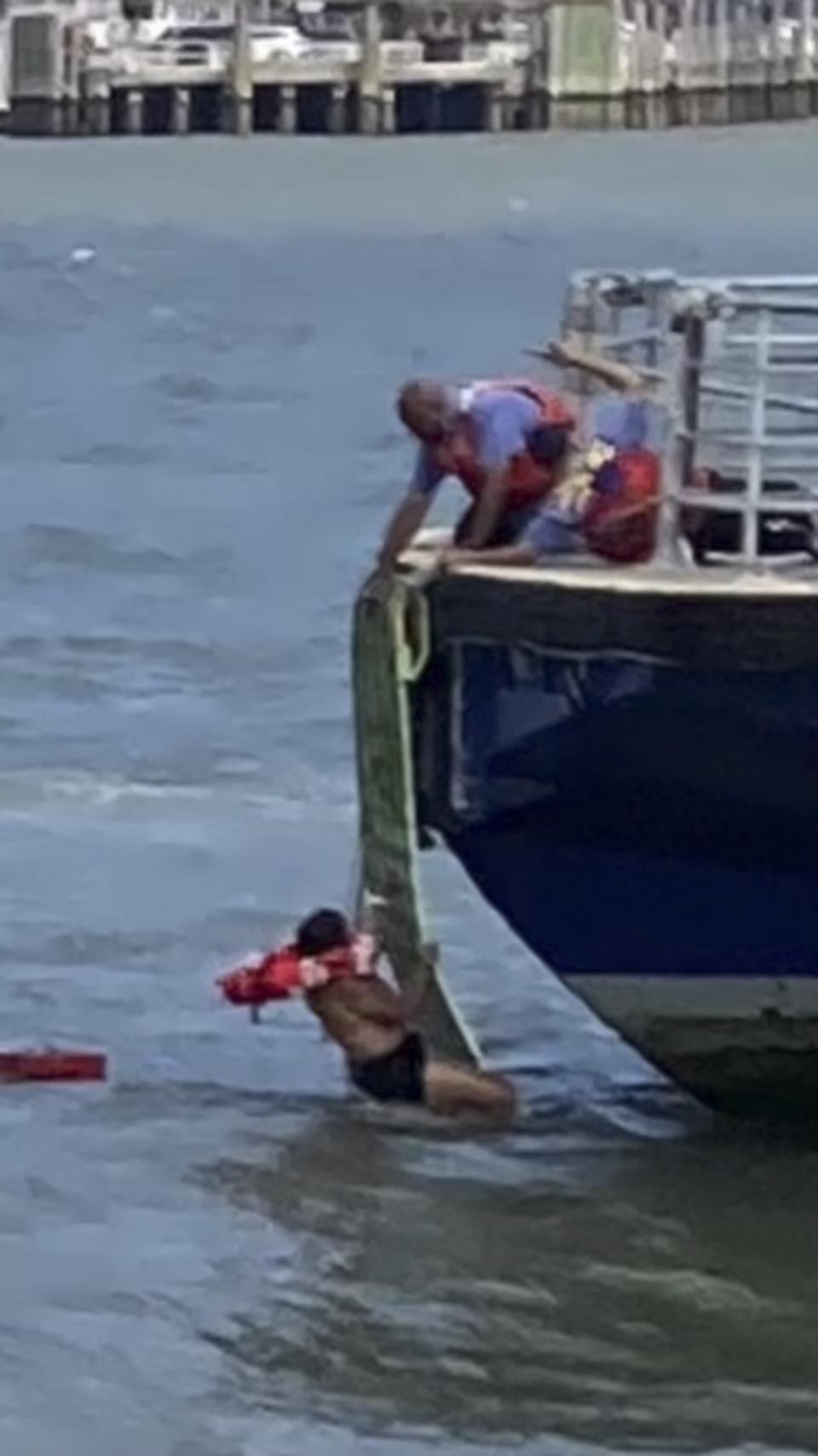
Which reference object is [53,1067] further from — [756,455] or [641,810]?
[756,455]

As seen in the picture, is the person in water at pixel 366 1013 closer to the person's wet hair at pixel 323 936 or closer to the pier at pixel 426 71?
the person's wet hair at pixel 323 936

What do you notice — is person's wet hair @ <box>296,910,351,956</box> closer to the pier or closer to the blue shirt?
the blue shirt

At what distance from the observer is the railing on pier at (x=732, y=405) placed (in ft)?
43.8

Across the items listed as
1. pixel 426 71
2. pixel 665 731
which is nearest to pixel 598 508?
pixel 665 731

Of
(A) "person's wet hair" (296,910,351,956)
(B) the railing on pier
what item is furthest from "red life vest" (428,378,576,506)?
(A) "person's wet hair" (296,910,351,956)

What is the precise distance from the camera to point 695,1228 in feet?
44.7

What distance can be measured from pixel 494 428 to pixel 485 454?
2.6 inches

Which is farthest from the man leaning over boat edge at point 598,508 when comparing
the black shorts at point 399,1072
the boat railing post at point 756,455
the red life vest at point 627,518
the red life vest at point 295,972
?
the black shorts at point 399,1072

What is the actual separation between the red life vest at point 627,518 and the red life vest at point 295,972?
54.9 inches

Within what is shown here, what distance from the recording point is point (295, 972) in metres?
14.4

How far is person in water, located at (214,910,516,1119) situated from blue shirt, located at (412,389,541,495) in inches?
51.1

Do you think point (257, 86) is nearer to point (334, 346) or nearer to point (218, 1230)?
point (334, 346)

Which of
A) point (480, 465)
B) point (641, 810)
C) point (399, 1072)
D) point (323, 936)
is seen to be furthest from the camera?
point (399, 1072)

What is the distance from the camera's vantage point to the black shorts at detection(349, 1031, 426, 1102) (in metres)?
14.5
